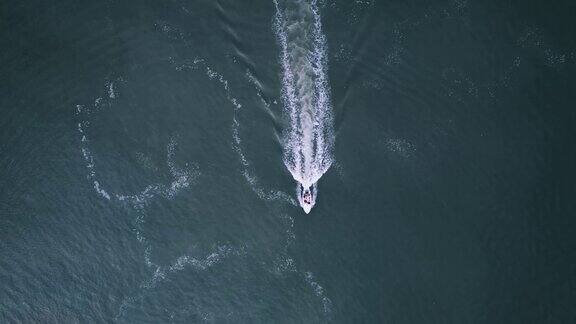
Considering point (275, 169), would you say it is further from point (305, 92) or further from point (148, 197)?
point (148, 197)

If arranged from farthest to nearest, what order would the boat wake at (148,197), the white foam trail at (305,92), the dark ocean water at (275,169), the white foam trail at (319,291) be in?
the white foam trail at (305,92), the boat wake at (148,197), the dark ocean water at (275,169), the white foam trail at (319,291)

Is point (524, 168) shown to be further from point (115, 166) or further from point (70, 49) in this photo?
point (70, 49)

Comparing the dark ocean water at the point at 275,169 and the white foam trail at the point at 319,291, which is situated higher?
the dark ocean water at the point at 275,169

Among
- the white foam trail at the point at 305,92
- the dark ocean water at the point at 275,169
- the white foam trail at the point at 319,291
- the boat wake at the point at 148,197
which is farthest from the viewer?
the white foam trail at the point at 305,92

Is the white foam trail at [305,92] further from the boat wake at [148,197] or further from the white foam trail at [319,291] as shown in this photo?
the boat wake at [148,197]

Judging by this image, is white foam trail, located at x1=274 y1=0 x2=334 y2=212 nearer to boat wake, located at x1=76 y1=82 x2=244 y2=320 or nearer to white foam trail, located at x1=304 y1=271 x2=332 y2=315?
white foam trail, located at x1=304 y1=271 x2=332 y2=315

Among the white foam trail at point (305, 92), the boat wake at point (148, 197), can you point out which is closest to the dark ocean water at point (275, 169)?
the boat wake at point (148, 197)

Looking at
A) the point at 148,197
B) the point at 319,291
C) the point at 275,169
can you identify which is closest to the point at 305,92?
the point at 275,169
